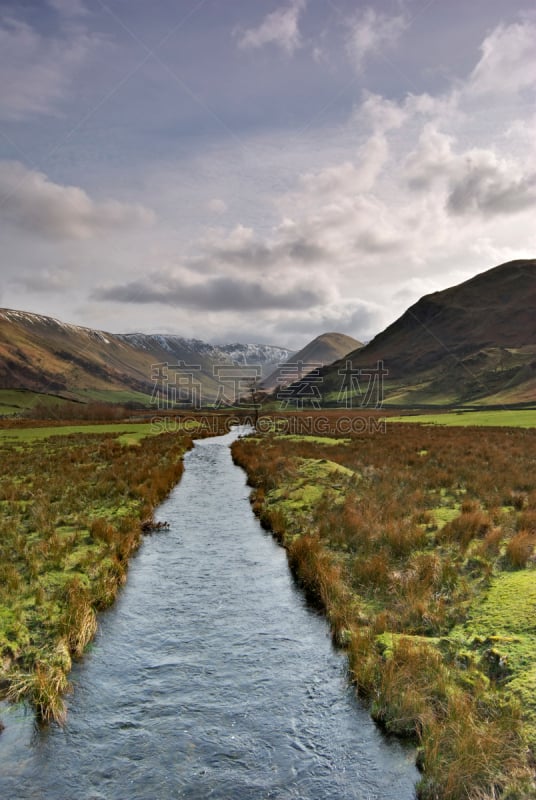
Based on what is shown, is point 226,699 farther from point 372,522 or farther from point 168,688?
point 372,522

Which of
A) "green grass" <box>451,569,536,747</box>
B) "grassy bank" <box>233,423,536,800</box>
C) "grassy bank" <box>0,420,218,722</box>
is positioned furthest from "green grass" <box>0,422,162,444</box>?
"green grass" <box>451,569,536,747</box>

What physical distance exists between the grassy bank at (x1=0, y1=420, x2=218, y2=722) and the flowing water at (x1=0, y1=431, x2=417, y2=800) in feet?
1.61

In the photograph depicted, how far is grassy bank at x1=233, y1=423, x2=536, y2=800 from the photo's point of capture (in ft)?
19.8

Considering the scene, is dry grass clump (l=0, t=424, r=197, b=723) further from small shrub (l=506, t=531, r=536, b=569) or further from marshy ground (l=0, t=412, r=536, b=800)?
small shrub (l=506, t=531, r=536, b=569)

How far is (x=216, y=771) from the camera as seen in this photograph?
6219 mm

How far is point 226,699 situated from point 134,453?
1205 inches

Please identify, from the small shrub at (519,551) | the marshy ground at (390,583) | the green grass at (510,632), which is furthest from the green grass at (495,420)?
the green grass at (510,632)

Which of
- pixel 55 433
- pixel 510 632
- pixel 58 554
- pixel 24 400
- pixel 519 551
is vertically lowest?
pixel 58 554

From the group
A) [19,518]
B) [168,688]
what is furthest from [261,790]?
[19,518]

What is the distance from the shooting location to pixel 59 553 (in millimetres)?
13273

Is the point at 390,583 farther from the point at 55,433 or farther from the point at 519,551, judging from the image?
the point at 55,433

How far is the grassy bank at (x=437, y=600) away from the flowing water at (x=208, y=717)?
0.56 meters

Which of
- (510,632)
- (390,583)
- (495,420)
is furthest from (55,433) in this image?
(495,420)

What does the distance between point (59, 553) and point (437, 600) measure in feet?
33.2
